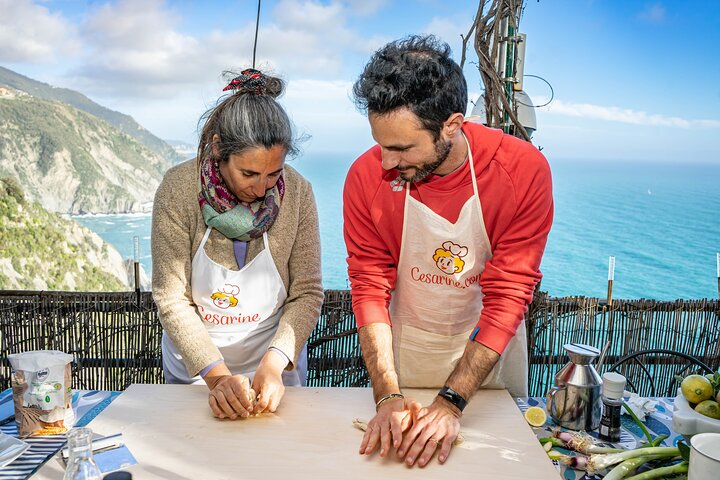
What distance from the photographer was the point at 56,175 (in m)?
15.0

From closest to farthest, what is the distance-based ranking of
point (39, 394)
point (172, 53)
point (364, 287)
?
point (39, 394)
point (364, 287)
point (172, 53)

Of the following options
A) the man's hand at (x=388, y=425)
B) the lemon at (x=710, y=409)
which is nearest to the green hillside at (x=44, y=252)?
the man's hand at (x=388, y=425)

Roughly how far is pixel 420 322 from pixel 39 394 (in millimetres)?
1105

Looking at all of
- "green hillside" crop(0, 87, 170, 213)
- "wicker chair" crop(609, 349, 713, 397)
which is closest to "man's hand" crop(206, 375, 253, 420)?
"wicker chair" crop(609, 349, 713, 397)

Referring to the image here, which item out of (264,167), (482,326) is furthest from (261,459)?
(264,167)

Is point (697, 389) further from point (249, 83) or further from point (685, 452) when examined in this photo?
point (249, 83)

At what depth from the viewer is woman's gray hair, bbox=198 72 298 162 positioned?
69.2 inches

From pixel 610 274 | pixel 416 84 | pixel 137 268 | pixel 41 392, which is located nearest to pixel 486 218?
pixel 416 84

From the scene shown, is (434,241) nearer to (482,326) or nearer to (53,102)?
(482,326)

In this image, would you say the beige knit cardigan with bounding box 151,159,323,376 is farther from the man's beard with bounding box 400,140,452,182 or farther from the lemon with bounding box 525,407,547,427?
the lemon with bounding box 525,407,547,427

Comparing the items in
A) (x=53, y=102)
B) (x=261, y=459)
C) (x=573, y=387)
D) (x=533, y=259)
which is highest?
(x=53, y=102)

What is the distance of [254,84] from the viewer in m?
1.86

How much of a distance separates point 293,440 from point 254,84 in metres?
1.06

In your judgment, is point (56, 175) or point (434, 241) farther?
point (56, 175)
